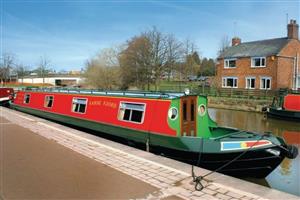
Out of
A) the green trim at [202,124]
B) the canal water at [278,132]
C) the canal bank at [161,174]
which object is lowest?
the canal water at [278,132]

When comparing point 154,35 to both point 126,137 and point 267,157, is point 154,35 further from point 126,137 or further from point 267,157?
point 267,157

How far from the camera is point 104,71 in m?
45.8

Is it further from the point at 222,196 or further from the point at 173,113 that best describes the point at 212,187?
the point at 173,113

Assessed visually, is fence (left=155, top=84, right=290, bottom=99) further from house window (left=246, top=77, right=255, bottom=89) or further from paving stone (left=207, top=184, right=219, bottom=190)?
paving stone (left=207, top=184, right=219, bottom=190)

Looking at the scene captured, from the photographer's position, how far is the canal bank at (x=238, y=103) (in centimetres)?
2653

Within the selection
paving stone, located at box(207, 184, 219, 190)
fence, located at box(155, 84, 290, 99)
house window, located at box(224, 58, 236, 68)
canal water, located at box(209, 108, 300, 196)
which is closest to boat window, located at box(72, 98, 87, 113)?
canal water, located at box(209, 108, 300, 196)

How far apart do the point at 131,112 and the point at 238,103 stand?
19.6 meters

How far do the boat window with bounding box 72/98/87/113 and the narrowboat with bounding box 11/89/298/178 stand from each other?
0.10 m

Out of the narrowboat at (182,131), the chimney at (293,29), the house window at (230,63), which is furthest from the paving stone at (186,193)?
the house window at (230,63)

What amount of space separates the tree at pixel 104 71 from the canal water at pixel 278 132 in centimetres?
2110

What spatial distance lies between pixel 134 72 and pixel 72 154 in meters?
33.9

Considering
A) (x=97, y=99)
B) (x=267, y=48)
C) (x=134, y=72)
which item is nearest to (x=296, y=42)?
(x=267, y=48)

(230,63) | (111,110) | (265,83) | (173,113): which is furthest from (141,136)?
(230,63)

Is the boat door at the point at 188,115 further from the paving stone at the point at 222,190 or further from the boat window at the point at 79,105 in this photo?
the boat window at the point at 79,105
